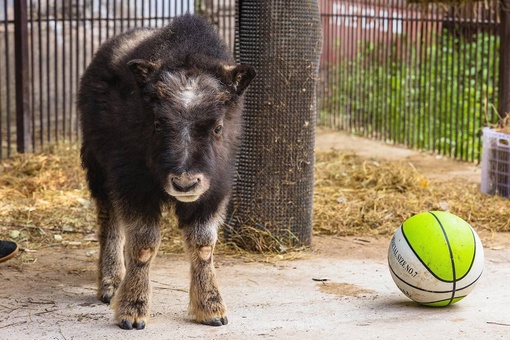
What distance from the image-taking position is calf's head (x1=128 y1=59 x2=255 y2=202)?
5035mm

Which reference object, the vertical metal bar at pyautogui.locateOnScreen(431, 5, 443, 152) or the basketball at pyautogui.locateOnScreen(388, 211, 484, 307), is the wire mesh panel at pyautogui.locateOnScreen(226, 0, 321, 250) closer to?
→ the basketball at pyautogui.locateOnScreen(388, 211, 484, 307)

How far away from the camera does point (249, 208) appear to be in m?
7.50

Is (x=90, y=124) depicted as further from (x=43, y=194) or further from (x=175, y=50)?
(x=43, y=194)

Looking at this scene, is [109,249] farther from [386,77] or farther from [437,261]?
[386,77]

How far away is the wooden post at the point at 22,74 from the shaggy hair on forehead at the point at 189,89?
6.41 metres

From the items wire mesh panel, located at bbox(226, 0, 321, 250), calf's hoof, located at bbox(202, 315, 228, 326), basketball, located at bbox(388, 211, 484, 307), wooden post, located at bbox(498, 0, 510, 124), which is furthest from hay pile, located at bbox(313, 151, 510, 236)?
calf's hoof, located at bbox(202, 315, 228, 326)

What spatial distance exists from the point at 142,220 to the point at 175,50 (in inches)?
43.7

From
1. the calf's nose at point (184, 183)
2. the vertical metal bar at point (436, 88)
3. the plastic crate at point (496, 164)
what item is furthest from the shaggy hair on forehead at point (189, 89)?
the vertical metal bar at point (436, 88)

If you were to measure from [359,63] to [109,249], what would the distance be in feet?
27.7

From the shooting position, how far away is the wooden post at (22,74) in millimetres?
11156

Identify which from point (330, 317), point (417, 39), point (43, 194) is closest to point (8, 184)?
point (43, 194)

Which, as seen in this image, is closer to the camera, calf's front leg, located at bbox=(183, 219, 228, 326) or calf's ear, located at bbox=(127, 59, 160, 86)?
calf's ear, located at bbox=(127, 59, 160, 86)

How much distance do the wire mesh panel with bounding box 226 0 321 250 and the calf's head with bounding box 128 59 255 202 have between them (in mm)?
1820

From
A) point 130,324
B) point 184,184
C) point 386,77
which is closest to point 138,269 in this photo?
point 130,324
